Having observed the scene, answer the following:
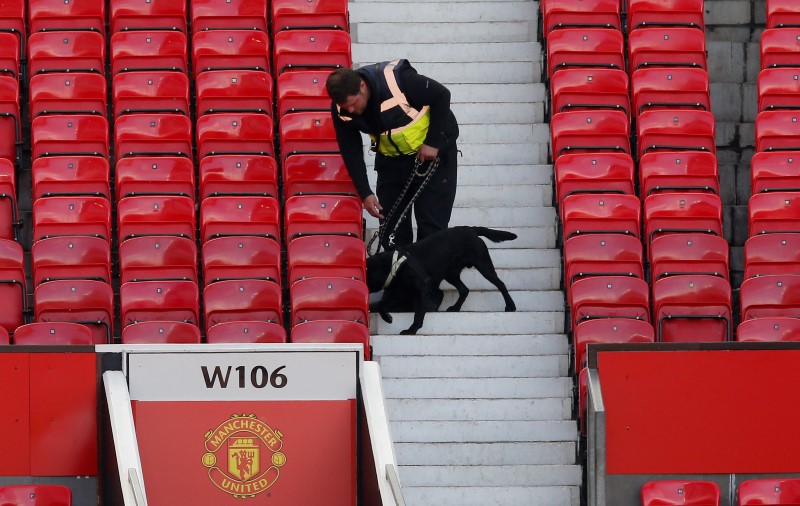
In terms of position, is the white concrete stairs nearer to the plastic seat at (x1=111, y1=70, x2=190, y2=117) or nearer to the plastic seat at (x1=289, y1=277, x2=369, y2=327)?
the plastic seat at (x1=289, y1=277, x2=369, y2=327)

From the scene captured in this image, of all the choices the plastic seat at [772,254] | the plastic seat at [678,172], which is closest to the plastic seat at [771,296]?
the plastic seat at [772,254]

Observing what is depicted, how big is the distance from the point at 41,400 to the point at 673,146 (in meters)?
4.85

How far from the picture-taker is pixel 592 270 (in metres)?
11.0

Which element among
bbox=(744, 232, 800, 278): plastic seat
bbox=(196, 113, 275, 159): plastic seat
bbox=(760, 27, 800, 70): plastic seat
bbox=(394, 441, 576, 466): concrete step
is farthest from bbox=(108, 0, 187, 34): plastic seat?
bbox=(744, 232, 800, 278): plastic seat

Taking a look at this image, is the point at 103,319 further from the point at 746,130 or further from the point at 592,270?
the point at 746,130

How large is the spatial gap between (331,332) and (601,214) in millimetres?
1950

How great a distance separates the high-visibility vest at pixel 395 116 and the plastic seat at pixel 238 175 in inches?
28.0

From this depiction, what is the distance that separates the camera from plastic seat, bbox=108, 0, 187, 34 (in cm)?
1272

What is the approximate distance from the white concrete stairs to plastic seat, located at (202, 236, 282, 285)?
0.75m

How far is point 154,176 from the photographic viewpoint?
37.7 ft

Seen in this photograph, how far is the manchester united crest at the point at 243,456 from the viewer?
8.59m

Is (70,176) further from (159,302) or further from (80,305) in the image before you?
(159,302)

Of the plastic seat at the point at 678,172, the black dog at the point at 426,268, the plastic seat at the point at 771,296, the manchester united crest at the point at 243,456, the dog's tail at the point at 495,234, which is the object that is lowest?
the manchester united crest at the point at 243,456

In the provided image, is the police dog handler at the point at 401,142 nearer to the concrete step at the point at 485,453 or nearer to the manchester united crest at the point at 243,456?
the concrete step at the point at 485,453
